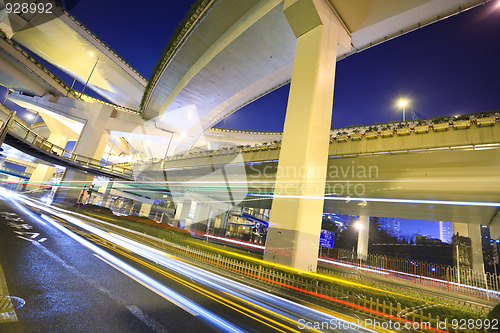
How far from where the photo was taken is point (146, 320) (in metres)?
4.50

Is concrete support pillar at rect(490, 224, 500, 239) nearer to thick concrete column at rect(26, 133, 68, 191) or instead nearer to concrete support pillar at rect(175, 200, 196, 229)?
concrete support pillar at rect(175, 200, 196, 229)

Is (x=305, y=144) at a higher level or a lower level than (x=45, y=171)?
higher

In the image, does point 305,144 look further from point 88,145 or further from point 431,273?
point 88,145

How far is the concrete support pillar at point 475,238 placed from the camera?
24.2 meters

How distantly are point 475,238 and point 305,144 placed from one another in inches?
1102

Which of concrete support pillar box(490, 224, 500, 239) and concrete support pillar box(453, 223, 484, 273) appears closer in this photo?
concrete support pillar box(490, 224, 500, 239)

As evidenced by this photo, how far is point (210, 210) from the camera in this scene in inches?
1676

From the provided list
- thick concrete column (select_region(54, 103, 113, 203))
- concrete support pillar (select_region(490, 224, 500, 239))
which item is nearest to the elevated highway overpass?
concrete support pillar (select_region(490, 224, 500, 239))

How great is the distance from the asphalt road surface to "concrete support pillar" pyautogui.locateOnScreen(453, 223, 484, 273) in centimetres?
A: 2912

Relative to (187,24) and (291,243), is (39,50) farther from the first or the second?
(291,243)

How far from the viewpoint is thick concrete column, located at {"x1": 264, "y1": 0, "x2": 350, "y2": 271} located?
12.1 metres

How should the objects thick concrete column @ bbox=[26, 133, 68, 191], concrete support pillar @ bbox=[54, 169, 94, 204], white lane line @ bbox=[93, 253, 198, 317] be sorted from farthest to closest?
thick concrete column @ bbox=[26, 133, 68, 191] → concrete support pillar @ bbox=[54, 169, 94, 204] → white lane line @ bbox=[93, 253, 198, 317]

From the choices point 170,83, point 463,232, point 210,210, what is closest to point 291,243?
point 170,83

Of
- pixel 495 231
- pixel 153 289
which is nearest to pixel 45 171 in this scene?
pixel 153 289
